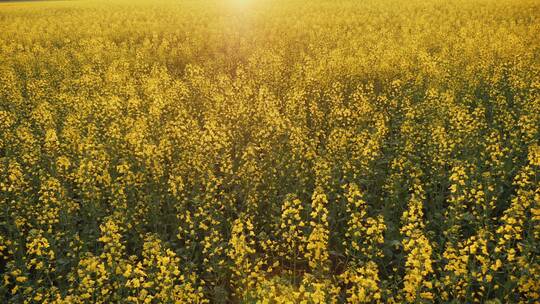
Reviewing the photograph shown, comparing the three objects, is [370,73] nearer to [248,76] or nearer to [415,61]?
[415,61]

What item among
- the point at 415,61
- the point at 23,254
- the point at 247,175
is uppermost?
the point at 415,61

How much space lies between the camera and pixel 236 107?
33.2 feet

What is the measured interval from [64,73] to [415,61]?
12925mm

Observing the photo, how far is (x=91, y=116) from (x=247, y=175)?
5.28 meters

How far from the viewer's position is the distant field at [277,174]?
4953mm

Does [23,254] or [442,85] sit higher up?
[442,85]

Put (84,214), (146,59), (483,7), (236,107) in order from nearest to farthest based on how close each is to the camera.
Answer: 1. (84,214)
2. (236,107)
3. (146,59)
4. (483,7)

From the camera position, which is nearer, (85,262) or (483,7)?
(85,262)

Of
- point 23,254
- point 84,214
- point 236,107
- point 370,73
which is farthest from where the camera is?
point 370,73

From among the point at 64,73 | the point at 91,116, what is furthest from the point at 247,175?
the point at 64,73

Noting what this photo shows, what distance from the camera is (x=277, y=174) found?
8.37 m

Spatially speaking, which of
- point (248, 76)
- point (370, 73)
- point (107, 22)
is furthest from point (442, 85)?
point (107, 22)

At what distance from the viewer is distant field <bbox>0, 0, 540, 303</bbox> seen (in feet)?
16.3

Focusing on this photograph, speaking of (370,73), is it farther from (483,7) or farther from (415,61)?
(483,7)
